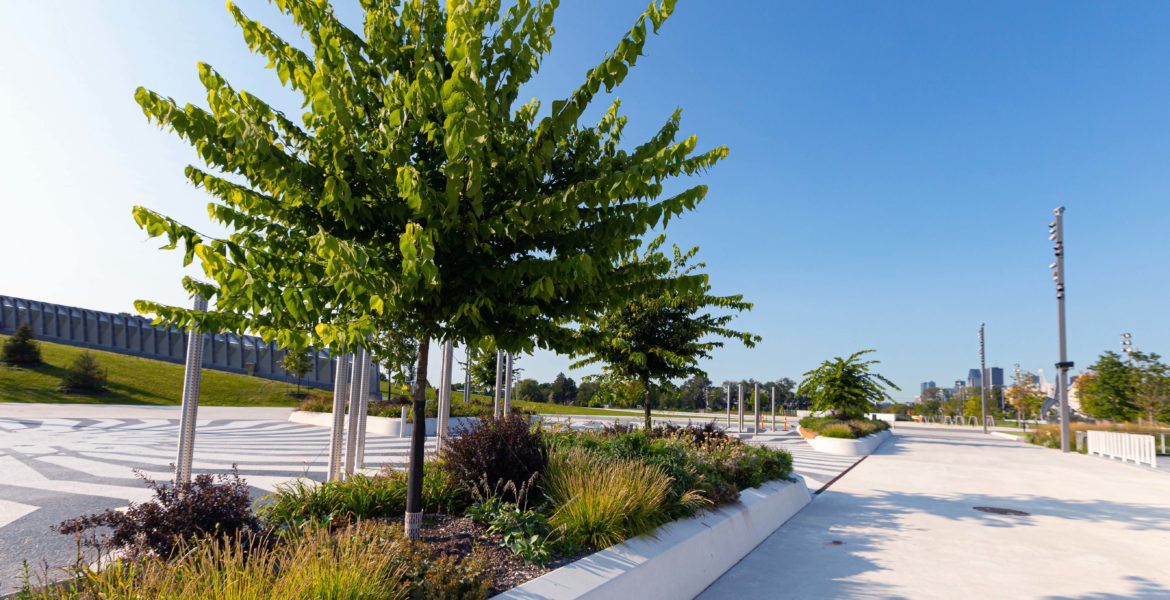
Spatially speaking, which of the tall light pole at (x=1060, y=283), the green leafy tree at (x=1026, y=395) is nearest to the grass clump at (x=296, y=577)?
the tall light pole at (x=1060, y=283)

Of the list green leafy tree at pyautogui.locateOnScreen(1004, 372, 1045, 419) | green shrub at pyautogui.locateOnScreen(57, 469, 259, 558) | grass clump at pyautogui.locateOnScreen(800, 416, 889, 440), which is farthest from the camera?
green leafy tree at pyautogui.locateOnScreen(1004, 372, 1045, 419)

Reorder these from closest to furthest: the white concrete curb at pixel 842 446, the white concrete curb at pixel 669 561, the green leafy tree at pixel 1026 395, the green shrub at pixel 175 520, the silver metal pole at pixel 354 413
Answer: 1. the green shrub at pixel 175 520
2. the white concrete curb at pixel 669 561
3. the silver metal pole at pixel 354 413
4. the white concrete curb at pixel 842 446
5. the green leafy tree at pixel 1026 395

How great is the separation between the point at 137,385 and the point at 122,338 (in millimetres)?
15156

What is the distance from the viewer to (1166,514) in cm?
1052

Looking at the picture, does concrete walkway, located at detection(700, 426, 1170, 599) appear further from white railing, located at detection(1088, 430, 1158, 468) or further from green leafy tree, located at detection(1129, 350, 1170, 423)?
green leafy tree, located at detection(1129, 350, 1170, 423)

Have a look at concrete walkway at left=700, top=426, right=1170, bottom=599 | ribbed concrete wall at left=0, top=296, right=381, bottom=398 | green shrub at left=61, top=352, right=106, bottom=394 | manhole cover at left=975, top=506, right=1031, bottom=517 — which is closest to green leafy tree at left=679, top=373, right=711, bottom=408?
ribbed concrete wall at left=0, top=296, right=381, bottom=398

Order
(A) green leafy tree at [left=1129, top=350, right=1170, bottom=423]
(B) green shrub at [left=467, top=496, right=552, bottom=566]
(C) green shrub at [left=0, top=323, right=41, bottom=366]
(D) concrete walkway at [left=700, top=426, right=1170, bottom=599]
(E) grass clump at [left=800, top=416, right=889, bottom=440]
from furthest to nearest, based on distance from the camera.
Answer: (C) green shrub at [left=0, top=323, right=41, bottom=366]
(A) green leafy tree at [left=1129, top=350, right=1170, bottom=423]
(E) grass clump at [left=800, top=416, right=889, bottom=440]
(D) concrete walkway at [left=700, top=426, right=1170, bottom=599]
(B) green shrub at [left=467, top=496, right=552, bottom=566]

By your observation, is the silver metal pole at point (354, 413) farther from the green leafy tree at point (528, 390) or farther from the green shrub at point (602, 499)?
the green leafy tree at point (528, 390)

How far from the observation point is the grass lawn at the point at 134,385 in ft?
109

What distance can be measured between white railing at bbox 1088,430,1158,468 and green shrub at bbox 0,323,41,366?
188ft

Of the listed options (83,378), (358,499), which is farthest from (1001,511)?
(83,378)

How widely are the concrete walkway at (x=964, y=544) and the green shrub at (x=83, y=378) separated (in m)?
41.9

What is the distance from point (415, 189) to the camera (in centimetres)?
410

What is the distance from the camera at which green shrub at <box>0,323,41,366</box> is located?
36.5 metres
